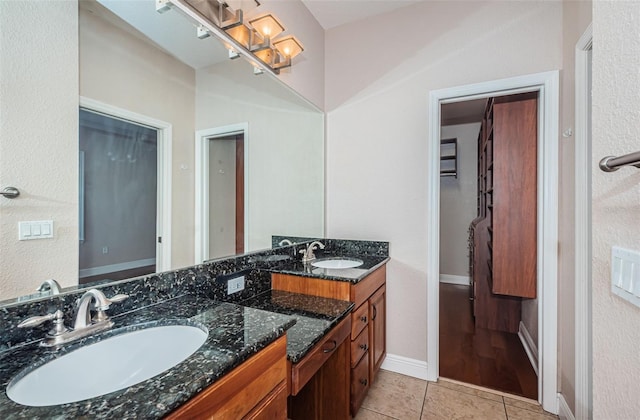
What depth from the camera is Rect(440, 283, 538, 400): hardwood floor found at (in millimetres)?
2004

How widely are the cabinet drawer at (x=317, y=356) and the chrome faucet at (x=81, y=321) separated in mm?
653

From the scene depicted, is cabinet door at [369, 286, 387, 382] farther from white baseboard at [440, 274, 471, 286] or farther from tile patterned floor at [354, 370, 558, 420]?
white baseboard at [440, 274, 471, 286]

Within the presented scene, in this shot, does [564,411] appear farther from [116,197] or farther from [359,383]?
[116,197]

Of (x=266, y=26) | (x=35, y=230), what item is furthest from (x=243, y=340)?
(x=266, y=26)

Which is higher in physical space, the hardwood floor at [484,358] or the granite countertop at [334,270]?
the granite countertop at [334,270]

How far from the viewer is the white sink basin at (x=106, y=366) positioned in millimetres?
622

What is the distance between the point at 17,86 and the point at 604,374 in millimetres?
1714

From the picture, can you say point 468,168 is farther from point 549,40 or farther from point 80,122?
point 80,122

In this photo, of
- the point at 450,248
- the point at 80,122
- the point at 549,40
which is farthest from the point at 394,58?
the point at 450,248

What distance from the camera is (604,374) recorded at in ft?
2.25

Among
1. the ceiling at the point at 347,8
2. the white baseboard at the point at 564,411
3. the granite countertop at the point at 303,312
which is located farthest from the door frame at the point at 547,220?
the granite countertop at the point at 303,312

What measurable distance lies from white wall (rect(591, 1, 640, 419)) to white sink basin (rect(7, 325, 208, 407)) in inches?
41.6

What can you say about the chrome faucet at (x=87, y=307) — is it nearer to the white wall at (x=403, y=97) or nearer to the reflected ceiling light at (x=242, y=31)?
the reflected ceiling light at (x=242, y=31)

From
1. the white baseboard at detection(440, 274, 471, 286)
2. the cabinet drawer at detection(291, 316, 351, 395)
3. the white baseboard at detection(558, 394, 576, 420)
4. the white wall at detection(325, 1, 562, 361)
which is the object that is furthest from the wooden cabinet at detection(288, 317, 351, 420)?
the white baseboard at detection(440, 274, 471, 286)
